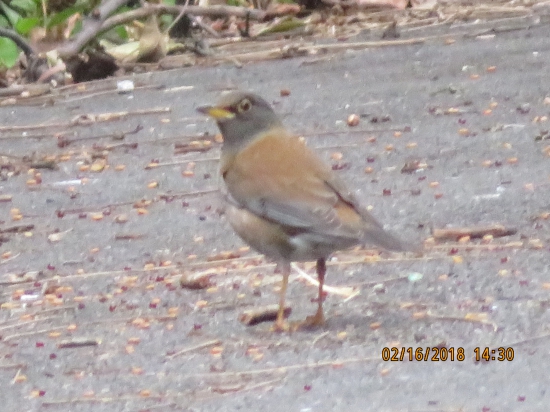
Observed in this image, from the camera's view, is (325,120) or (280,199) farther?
(325,120)

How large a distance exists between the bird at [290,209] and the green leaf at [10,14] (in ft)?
23.4

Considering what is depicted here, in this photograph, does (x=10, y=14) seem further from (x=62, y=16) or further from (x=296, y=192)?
(x=296, y=192)

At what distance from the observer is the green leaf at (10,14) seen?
11289 millimetres

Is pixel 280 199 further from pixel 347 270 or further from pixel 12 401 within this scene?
pixel 12 401

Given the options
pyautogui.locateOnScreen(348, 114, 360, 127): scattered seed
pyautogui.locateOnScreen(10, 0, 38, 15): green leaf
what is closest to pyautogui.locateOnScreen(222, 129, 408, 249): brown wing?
pyautogui.locateOnScreen(348, 114, 360, 127): scattered seed

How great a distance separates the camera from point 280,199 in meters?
4.19

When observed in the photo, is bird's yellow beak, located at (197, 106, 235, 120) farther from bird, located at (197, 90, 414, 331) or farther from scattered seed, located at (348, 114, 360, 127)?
scattered seed, located at (348, 114, 360, 127)

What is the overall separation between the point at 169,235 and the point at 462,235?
143cm

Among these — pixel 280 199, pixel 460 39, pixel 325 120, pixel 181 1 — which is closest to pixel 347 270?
pixel 280 199

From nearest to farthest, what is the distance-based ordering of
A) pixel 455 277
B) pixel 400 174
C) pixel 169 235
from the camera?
pixel 455 277 → pixel 169 235 → pixel 400 174
